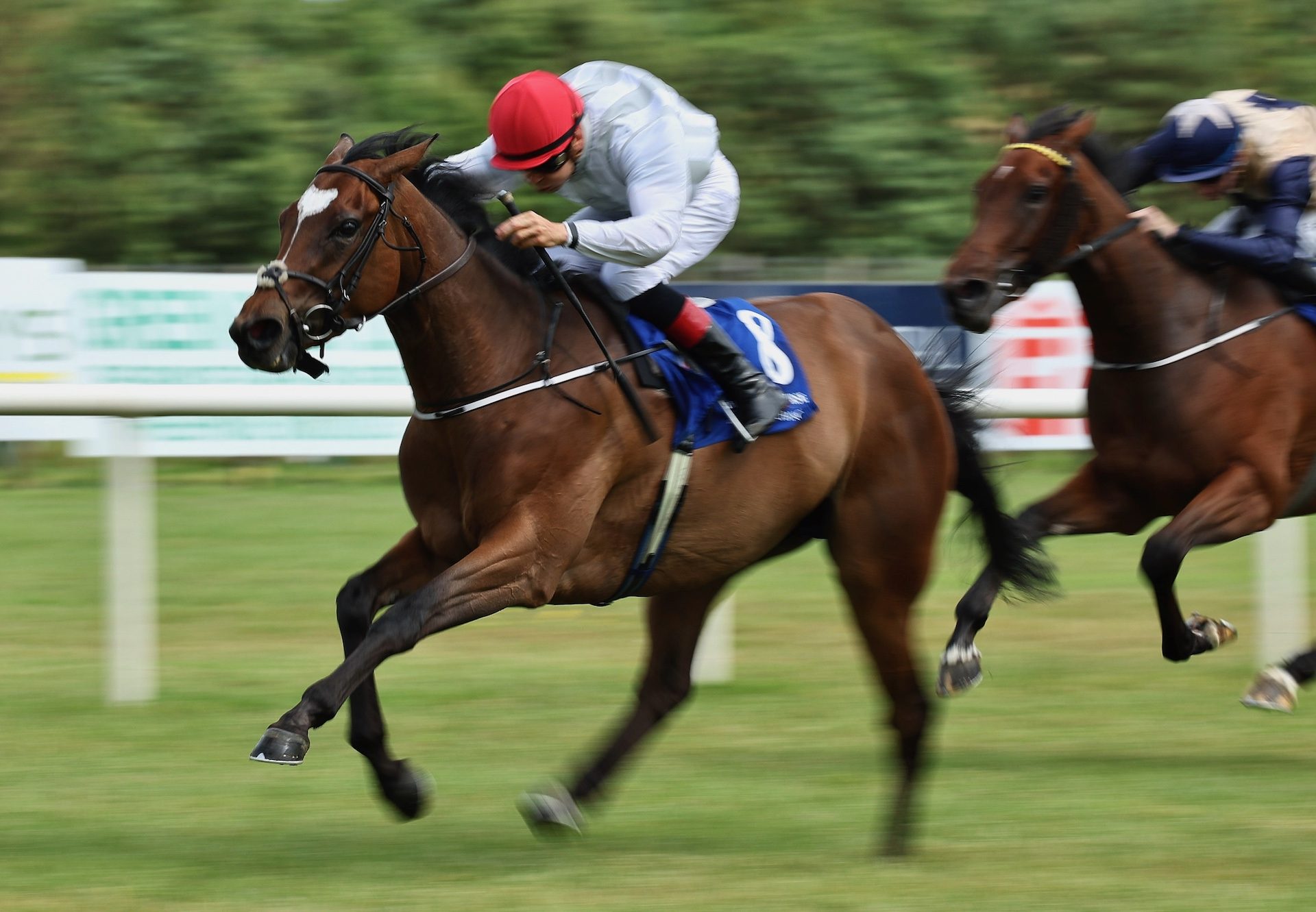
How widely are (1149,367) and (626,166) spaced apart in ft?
6.56

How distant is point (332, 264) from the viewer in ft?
12.1

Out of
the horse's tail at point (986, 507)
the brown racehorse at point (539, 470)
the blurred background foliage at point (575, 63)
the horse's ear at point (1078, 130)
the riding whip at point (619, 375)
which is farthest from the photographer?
the blurred background foliage at point (575, 63)

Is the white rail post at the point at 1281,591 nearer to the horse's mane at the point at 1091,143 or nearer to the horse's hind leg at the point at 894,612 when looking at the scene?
the horse's mane at the point at 1091,143

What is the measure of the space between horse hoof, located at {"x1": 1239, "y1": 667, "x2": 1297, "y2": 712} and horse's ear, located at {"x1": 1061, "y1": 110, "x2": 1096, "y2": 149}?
168cm

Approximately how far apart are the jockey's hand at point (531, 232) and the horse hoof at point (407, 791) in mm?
1223

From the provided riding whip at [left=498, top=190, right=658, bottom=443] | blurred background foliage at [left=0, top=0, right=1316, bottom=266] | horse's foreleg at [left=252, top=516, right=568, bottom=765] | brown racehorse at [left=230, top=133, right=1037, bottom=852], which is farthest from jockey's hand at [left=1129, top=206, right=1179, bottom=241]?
blurred background foliage at [left=0, top=0, right=1316, bottom=266]

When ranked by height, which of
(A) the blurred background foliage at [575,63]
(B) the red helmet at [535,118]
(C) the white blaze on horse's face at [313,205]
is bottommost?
(A) the blurred background foliage at [575,63]

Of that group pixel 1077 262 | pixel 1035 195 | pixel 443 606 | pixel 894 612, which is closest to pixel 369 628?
pixel 443 606

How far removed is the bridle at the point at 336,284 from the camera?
362 cm

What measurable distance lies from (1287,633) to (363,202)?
3.82m

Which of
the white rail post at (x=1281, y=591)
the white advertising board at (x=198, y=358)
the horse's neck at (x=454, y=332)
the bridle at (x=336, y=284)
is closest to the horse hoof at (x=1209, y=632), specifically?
the white rail post at (x=1281, y=591)

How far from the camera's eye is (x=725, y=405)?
419 cm

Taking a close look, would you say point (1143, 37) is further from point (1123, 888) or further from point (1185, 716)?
point (1123, 888)

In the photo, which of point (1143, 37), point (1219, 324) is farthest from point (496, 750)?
point (1143, 37)
